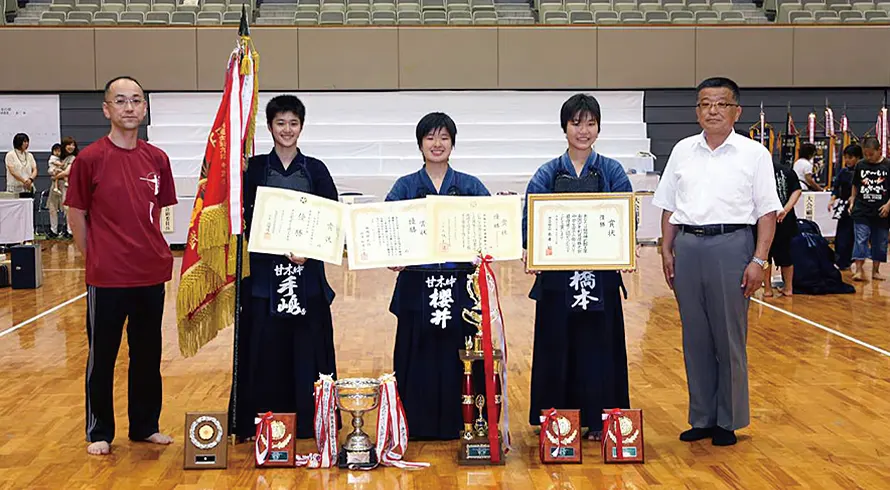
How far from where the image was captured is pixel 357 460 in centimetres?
365

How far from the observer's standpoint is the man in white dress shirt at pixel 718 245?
3768mm

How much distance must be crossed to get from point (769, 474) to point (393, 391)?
139cm

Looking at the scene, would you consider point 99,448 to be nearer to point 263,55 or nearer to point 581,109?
point 581,109

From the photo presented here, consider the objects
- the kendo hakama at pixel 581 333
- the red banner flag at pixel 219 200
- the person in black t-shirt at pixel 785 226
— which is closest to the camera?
the red banner flag at pixel 219 200

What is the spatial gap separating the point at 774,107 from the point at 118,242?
44.5 feet

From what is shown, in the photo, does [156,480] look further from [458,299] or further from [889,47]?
[889,47]

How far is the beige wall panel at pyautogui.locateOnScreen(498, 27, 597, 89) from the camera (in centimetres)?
1519

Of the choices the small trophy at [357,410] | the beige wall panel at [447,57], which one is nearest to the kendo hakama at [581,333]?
the small trophy at [357,410]

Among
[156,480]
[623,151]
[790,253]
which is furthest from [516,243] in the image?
[623,151]

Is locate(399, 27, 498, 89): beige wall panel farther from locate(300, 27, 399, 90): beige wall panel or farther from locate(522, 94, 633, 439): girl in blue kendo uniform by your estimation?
locate(522, 94, 633, 439): girl in blue kendo uniform

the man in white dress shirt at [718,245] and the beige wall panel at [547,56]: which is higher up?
the beige wall panel at [547,56]

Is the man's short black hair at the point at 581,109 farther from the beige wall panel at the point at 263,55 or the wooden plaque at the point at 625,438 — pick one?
the beige wall panel at the point at 263,55

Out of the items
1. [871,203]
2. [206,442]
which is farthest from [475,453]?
[871,203]

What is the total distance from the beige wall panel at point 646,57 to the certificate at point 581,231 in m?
11.8
